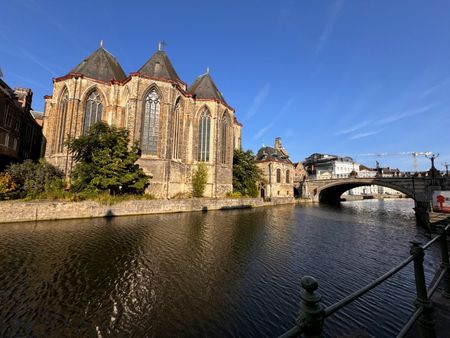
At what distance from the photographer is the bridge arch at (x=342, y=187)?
36.0 m

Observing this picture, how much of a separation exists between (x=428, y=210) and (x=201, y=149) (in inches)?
1026

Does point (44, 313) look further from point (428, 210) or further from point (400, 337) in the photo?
point (428, 210)

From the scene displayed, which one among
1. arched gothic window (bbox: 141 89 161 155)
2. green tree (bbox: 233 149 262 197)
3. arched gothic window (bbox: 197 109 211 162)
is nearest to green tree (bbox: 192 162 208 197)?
arched gothic window (bbox: 197 109 211 162)

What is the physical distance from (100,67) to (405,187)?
156ft

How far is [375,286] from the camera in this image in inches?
73.5

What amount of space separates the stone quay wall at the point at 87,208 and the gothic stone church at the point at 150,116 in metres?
3.83

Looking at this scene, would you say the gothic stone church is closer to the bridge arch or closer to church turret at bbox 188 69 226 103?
church turret at bbox 188 69 226 103

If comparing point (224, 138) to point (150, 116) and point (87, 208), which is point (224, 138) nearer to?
point (150, 116)

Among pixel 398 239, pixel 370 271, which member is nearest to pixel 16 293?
pixel 370 271

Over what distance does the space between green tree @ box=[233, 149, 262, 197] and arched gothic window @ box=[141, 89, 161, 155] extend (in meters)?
15.3

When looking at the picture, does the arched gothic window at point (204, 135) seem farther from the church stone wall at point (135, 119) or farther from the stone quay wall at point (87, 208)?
the stone quay wall at point (87, 208)

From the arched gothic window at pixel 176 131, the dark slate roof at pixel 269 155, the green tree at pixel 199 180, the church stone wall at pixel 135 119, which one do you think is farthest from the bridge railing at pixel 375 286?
the dark slate roof at pixel 269 155

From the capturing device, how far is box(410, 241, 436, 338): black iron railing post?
8.48 feet

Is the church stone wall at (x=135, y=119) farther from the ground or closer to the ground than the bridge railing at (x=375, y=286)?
farther from the ground
